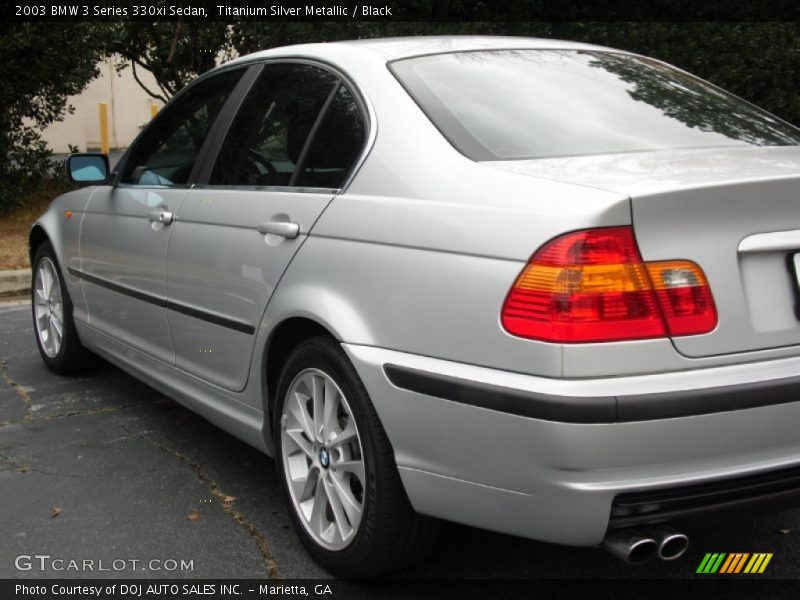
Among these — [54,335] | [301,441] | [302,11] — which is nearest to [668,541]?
[301,441]

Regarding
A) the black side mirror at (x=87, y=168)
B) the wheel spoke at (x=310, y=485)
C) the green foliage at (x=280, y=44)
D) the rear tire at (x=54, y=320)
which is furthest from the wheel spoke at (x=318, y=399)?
the green foliage at (x=280, y=44)

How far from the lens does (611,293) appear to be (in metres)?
2.23

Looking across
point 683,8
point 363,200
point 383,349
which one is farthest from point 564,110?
point 683,8

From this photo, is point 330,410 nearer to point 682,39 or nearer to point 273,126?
point 273,126

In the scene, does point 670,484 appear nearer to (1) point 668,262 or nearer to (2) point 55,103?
(1) point 668,262

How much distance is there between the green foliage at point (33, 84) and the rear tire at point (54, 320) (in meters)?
5.03

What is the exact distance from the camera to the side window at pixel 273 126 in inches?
130

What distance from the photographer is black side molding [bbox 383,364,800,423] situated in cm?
216

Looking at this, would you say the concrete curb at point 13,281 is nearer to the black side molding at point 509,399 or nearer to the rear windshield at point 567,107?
the rear windshield at point 567,107

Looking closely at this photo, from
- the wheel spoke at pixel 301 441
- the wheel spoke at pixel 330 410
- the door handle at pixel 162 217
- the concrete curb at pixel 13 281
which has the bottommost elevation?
the concrete curb at pixel 13 281

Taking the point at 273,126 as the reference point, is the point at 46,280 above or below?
below

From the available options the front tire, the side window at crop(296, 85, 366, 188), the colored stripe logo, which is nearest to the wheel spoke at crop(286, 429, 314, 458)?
the front tire

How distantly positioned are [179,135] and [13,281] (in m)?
4.67

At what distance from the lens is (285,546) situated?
126 inches
